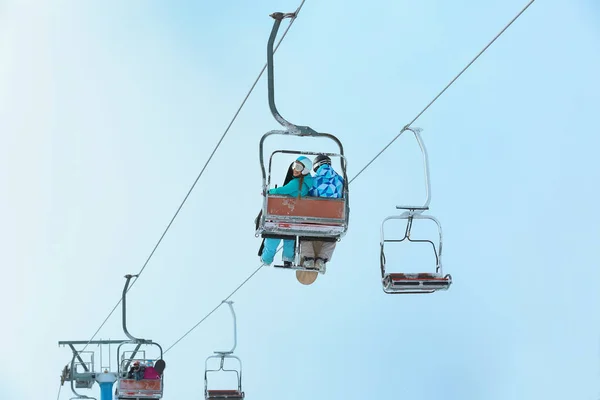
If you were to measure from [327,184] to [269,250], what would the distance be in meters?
1.54

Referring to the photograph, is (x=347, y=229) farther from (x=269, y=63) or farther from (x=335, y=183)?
(x=269, y=63)

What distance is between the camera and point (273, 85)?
9789 mm

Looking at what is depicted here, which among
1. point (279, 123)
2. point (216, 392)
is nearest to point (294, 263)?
point (279, 123)

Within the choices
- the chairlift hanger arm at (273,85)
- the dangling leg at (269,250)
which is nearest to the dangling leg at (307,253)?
the dangling leg at (269,250)

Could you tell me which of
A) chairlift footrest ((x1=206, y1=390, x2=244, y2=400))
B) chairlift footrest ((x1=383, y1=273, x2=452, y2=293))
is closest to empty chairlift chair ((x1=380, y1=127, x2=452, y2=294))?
chairlift footrest ((x1=383, y1=273, x2=452, y2=293))

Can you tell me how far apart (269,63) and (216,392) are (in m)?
9.13

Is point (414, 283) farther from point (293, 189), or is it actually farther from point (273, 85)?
point (273, 85)

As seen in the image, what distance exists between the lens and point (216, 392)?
Answer: 18.0 m

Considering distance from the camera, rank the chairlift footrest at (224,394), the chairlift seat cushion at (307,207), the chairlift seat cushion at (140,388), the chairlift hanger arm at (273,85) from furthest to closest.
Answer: the chairlift seat cushion at (140,388) < the chairlift footrest at (224,394) < the chairlift seat cushion at (307,207) < the chairlift hanger arm at (273,85)

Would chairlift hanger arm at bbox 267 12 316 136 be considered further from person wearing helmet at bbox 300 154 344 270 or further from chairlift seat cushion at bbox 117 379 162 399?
chairlift seat cushion at bbox 117 379 162 399

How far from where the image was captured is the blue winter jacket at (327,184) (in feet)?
33.1

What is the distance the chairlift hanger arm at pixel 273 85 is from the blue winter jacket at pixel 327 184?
60 centimetres

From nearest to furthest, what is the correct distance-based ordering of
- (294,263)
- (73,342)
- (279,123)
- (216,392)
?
(279,123)
(294,263)
(216,392)
(73,342)

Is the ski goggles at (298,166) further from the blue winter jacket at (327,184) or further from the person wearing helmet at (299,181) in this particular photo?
the blue winter jacket at (327,184)
